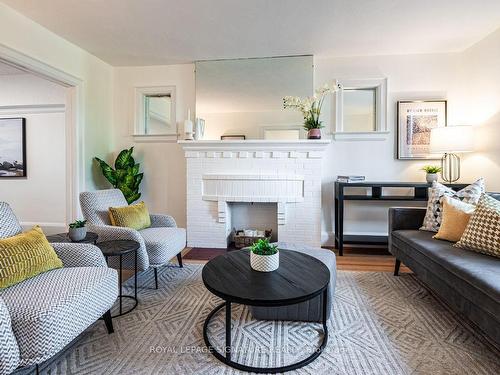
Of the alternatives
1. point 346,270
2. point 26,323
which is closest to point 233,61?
Answer: point 346,270

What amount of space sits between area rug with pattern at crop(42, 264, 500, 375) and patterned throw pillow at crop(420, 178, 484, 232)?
644mm

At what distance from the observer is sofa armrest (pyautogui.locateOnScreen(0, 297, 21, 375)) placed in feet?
3.59

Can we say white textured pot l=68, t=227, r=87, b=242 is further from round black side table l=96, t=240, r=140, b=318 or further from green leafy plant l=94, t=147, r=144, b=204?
green leafy plant l=94, t=147, r=144, b=204

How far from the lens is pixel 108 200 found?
2.72 m

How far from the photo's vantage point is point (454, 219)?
2.15m

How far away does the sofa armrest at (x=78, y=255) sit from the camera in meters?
1.73

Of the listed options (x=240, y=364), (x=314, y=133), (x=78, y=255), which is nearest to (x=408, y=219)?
(x=314, y=133)

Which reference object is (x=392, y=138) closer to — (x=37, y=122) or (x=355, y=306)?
(x=355, y=306)

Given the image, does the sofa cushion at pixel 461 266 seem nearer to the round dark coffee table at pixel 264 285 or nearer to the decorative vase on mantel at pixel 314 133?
the round dark coffee table at pixel 264 285

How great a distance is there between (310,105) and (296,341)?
2730 millimetres

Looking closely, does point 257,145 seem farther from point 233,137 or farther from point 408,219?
point 408,219

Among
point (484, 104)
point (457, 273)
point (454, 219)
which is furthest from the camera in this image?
point (484, 104)

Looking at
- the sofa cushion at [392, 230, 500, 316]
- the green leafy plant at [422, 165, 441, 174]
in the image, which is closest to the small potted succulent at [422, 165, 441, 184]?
the green leafy plant at [422, 165, 441, 174]

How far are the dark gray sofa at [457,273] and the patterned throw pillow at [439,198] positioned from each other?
11 cm
